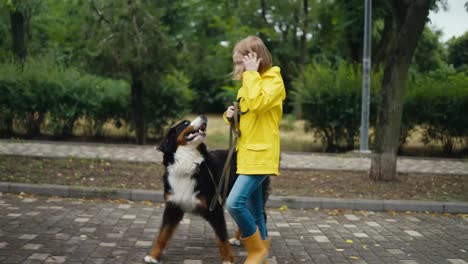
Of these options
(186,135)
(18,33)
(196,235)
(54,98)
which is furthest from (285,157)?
(18,33)

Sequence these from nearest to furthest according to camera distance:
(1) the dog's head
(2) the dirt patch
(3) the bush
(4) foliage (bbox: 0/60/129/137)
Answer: (1) the dog's head < (2) the dirt patch < (3) the bush < (4) foliage (bbox: 0/60/129/137)

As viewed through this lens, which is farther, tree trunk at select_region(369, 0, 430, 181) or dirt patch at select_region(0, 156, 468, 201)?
tree trunk at select_region(369, 0, 430, 181)

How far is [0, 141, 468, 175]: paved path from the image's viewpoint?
11258 millimetres

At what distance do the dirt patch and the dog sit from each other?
337 cm

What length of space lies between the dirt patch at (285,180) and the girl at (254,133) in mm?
3890

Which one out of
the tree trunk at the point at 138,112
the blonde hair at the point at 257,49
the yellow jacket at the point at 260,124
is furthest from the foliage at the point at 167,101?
the yellow jacket at the point at 260,124

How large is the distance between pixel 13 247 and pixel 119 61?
8973 millimetres

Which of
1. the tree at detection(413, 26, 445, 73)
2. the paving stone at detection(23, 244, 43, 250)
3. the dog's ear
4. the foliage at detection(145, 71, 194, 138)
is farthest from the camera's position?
the tree at detection(413, 26, 445, 73)

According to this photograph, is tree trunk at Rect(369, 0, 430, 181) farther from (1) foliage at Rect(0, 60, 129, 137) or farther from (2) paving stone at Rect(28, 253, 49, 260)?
(1) foliage at Rect(0, 60, 129, 137)

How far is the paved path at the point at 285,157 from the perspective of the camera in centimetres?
1126

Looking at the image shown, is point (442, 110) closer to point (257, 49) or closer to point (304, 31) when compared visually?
point (257, 49)

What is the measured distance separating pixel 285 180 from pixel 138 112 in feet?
22.3

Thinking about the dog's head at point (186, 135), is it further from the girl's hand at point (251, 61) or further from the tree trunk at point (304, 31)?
the tree trunk at point (304, 31)

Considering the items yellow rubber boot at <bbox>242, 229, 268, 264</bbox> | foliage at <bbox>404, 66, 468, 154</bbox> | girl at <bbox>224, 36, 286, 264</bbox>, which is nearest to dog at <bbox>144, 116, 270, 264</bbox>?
girl at <bbox>224, 36, 286, 264</bbox>
